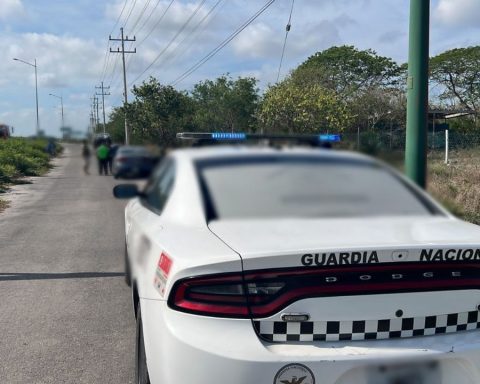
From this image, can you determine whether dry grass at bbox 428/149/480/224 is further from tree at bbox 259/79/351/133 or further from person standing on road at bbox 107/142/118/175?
person standing on road at bbox 107/142/118/175

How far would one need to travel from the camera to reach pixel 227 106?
5266 millimetres

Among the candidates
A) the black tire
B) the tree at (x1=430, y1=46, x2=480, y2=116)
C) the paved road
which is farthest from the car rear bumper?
the tree at (x1=430, y1=46, x2=480, y2=116)

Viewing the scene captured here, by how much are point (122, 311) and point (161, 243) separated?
2.48 meters

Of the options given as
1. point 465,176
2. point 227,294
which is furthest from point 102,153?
point 465,176

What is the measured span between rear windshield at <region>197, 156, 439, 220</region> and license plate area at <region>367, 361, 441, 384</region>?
2.78ft

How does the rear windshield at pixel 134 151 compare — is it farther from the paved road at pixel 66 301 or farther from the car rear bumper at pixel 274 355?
the car rear bumper at pixel 274 355

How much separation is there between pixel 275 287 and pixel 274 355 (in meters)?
0.27

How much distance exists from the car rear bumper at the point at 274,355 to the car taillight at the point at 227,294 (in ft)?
0.12

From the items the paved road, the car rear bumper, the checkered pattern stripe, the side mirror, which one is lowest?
the paved road

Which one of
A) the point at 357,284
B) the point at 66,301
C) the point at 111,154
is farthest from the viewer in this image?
the point at 66,301

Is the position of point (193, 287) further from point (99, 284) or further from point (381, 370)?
point (99, 284)

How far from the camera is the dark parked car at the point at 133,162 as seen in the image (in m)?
3.29

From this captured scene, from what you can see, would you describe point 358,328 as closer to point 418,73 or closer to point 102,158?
point 102,158

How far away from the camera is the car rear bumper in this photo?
202 cm
